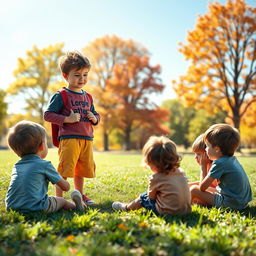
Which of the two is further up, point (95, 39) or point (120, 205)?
point (95, 39)

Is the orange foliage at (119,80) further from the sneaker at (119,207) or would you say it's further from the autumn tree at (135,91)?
the sneaker at (119,207)

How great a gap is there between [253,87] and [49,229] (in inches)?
988

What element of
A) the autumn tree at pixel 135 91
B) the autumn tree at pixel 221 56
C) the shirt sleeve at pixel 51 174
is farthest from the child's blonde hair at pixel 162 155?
the autumn tree at pixel 135 91

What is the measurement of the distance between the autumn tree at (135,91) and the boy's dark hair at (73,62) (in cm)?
3007

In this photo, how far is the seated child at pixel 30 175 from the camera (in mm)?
3291

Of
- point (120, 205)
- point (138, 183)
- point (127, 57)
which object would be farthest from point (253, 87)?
point (120, 205)

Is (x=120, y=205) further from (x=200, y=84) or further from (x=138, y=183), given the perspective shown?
(x=200, y=84)

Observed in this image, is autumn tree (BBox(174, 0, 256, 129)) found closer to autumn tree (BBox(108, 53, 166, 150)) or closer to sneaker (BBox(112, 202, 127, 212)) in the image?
autumn tree (BBox(108, 53, 166, 150))

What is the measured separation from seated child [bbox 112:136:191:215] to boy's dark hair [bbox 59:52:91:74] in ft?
5.62

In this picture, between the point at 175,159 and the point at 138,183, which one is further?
the point at 138,183

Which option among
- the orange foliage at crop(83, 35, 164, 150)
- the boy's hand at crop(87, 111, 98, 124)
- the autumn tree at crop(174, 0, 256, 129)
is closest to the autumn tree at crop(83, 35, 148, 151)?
the orange foliage at crop(83, 35, 164, 150)

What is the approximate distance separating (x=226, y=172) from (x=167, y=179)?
93 cm

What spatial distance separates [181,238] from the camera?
2408 millimetres

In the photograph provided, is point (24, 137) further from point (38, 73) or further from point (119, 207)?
point (38, 73)
